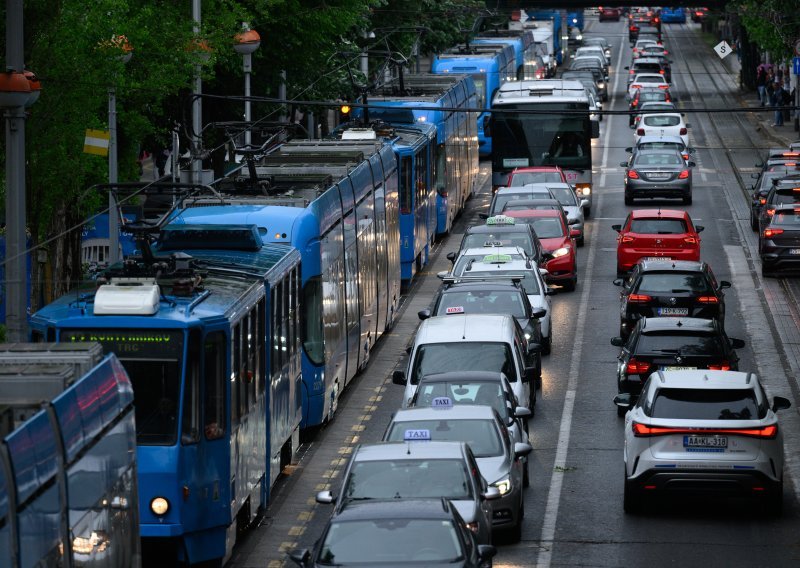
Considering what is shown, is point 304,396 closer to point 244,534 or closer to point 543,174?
point 244,534

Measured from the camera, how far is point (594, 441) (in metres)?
23.0

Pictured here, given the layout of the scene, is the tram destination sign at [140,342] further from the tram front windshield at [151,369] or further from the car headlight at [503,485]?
the car headlight at [503,485]

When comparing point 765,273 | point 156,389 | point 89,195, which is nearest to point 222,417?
point 156,389

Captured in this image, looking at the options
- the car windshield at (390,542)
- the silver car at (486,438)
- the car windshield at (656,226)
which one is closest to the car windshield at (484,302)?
the silver car at (486,438)

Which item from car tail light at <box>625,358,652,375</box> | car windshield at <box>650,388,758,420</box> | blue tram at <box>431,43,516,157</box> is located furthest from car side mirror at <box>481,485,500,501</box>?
blue tram at <box>431,43,516,157</box>

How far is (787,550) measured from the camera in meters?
17.6

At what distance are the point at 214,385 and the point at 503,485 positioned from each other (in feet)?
10.9

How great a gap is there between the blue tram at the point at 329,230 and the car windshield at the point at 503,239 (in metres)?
2.69

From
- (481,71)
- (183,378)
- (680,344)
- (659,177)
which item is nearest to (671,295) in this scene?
(680,344)

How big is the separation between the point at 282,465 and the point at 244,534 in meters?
2.43

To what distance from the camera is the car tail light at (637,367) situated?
23672 millimetres

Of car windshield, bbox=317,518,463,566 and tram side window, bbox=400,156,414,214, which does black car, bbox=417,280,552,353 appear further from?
car windshield, bbox=317,518,463,566

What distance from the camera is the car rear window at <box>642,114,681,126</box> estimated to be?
6056 cm

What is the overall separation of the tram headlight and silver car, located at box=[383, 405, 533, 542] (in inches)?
127
